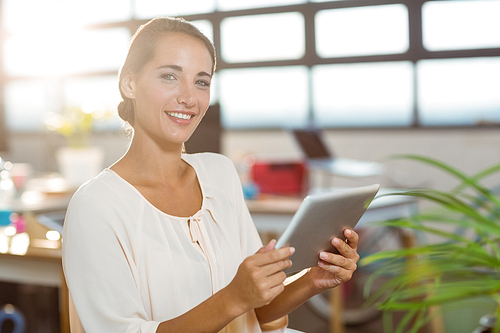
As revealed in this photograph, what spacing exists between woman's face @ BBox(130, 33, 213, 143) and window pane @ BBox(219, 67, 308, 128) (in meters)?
4.13

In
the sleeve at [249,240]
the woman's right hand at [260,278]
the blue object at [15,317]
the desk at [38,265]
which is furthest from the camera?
the blue object at [15,317]

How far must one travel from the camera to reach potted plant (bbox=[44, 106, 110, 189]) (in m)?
3.31

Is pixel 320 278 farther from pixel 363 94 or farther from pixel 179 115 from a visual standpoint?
pixel 363 94

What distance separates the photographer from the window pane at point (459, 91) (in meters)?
4.45

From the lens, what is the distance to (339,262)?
1.06m

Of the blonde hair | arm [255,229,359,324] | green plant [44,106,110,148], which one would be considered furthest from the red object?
the blonde hair

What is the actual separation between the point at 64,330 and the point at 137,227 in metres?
0.85

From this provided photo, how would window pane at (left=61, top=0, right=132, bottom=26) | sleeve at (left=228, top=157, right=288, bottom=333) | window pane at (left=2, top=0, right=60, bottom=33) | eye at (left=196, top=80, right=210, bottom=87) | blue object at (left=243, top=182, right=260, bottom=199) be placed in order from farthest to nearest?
window pane at (left=2, top=0, right=60, bottom=33), window pane at (left=61, top=0, right=132, bottom=26), blue object at (left=243, top=182, right=260, bottom=199), sleeve at (left=228, top=157, right=288, bottom=333), eye at (left=196, top=80, right=210, bottom=87)

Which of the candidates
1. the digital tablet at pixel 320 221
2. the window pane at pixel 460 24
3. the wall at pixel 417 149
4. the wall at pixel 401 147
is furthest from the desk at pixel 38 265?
the window pane at pixel 460 24

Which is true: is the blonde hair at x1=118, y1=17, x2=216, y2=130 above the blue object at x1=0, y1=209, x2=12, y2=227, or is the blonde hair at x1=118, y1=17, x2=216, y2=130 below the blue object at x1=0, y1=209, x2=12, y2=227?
above

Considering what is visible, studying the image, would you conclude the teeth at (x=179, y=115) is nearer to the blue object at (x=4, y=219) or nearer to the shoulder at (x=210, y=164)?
the shoulder at (x=210, y=164)

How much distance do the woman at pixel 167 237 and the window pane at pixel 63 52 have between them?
522 cm

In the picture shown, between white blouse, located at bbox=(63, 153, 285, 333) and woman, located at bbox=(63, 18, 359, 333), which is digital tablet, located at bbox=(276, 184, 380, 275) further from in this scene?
white blouse, located at bbox=(63, 153, 285, 333)

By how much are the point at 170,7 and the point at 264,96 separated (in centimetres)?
151
